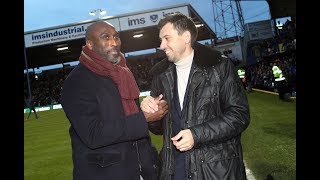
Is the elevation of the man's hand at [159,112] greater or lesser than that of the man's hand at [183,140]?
greater

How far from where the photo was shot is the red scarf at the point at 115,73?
2.45 m

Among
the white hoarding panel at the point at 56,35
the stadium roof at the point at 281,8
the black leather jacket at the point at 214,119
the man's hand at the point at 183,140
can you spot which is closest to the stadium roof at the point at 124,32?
the white hoarding panel at the point at 56,35

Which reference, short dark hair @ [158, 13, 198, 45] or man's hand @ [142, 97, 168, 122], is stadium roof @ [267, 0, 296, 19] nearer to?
short dark hair @ [158, 13, 198, 45]

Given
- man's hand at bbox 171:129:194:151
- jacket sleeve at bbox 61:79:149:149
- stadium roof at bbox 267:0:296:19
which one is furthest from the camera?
Result: stadium roof at bbox 267:0:296:19

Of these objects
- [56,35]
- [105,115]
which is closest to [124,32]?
→ [56,35]

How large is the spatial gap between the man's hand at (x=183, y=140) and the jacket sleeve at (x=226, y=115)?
0.11 feet

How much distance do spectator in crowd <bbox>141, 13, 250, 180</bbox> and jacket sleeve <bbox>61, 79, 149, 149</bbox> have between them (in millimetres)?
151

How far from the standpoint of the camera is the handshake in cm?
235

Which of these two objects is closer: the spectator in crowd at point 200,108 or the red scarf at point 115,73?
the spectator in crowd at point 200,108

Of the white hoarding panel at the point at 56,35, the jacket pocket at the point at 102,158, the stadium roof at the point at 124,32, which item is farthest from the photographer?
the white hoarding panel at the point at 56,35

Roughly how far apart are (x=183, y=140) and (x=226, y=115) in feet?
A: 1.02

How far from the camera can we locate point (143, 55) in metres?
32.0

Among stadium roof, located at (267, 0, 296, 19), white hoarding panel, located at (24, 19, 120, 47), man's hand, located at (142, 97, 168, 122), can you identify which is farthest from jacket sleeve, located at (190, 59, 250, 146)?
stadium roof, located at (267, 0, 296, 19)

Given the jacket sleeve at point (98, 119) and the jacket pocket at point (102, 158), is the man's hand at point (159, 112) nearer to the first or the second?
the jacket sleeve at point (98, 119)
